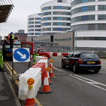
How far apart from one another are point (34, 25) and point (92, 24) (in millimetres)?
75314

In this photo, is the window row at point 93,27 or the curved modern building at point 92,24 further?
the window row at point 93,27

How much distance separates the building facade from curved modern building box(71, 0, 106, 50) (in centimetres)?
6814

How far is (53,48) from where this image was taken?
47.9 meters

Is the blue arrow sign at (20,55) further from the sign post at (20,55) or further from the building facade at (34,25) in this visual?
the building facade at (34,25)

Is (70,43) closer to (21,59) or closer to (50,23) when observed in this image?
(50,23)

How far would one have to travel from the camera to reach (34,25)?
131875 mm

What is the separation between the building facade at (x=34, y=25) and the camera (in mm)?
130250

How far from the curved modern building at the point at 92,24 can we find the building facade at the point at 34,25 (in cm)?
6814

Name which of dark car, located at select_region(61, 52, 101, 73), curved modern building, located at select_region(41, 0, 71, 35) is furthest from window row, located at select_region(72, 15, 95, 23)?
dark car, located at select_region(61, 52, 101, 73)

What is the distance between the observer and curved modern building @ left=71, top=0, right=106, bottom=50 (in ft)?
197

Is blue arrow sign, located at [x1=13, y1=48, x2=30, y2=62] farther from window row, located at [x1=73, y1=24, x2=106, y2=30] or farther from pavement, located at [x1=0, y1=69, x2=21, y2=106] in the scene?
window row, located at [x1=73, y1=24, x2=106, y2=30]

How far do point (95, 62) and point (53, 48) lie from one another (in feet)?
115

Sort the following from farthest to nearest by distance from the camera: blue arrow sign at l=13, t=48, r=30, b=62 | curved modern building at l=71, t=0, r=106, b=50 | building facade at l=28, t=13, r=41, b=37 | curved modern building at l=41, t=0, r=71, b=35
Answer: building facade at l=28, t=13, r=41, b=37, curved modern building at l=41, t=0, r=71, b=35, curved modern building at l=71, t=0, r=106, b=50, blue arrow sign at l=13, t=48, r=30, b=62

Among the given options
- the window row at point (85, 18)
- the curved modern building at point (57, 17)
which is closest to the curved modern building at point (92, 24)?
the window row at point (85, 18)
